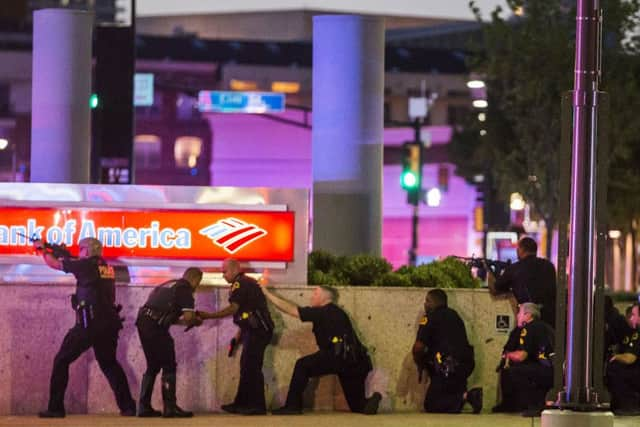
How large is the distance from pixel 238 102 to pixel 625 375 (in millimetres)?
24873

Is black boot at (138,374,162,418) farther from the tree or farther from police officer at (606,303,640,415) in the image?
the tree

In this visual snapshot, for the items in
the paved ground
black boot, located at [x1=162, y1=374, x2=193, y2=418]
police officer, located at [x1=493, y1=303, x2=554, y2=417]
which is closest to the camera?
the paved ground

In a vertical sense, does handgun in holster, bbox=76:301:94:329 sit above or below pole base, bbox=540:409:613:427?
above

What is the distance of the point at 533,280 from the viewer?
16.1 m

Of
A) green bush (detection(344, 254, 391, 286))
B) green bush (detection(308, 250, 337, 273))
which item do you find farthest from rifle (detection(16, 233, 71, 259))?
green bush (detection(344, 254, 391, 286))

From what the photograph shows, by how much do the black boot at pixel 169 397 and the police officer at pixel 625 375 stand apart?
5.01 meters

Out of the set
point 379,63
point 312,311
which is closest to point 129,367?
point 312,311

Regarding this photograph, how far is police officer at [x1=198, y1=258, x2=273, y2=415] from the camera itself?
15344mm

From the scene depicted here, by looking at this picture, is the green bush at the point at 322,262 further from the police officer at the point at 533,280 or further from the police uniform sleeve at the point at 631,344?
the police uniform sleeve at the point at 631,344

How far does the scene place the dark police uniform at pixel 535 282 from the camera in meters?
16.1

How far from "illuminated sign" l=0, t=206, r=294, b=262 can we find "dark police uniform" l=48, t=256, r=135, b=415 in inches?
42.9

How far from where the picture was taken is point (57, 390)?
14859mm

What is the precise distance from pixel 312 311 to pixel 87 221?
9.24 feet

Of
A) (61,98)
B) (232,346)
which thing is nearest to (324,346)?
(232,346)
